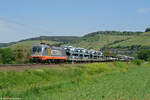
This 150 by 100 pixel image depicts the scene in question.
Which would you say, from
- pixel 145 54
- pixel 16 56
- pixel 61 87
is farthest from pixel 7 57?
pixel 145 54

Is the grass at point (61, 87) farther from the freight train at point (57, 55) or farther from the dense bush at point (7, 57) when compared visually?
the dense bush at point (7, 57)

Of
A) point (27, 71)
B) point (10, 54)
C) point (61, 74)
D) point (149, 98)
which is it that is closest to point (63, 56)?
point (61, 74)

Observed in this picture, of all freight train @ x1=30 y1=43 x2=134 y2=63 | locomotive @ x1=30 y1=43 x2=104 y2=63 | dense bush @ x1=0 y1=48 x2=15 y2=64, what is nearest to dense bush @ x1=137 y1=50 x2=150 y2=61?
freight train @ x1=30 y1=43 x2=134 y2=63

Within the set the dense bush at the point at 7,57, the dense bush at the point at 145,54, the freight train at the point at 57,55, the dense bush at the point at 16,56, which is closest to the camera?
the freight train at the point at 57,55

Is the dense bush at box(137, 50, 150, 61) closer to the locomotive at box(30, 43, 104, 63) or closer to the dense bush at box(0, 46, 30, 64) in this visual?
the locomotive at box(30, 43, 104, 63)

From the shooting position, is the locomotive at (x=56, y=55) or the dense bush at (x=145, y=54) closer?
the locomotive at (x=56, y=55)

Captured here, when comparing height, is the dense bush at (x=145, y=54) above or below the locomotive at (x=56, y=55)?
below

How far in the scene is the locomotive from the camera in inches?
1480

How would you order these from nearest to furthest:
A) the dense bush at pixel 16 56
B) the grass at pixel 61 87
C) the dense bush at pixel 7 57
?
the grass at pixel 61 87 → the dense bush at pixel 16 56 → the dense bush at pixel 7 57

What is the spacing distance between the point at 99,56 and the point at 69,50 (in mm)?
21867

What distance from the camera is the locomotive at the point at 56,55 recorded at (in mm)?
37594

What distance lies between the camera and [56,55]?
42.9 metres

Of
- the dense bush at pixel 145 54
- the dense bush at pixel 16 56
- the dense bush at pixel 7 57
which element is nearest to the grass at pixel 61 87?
the dense bush at pixel 16 56

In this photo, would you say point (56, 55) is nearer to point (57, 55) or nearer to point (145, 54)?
point (57, 55)
